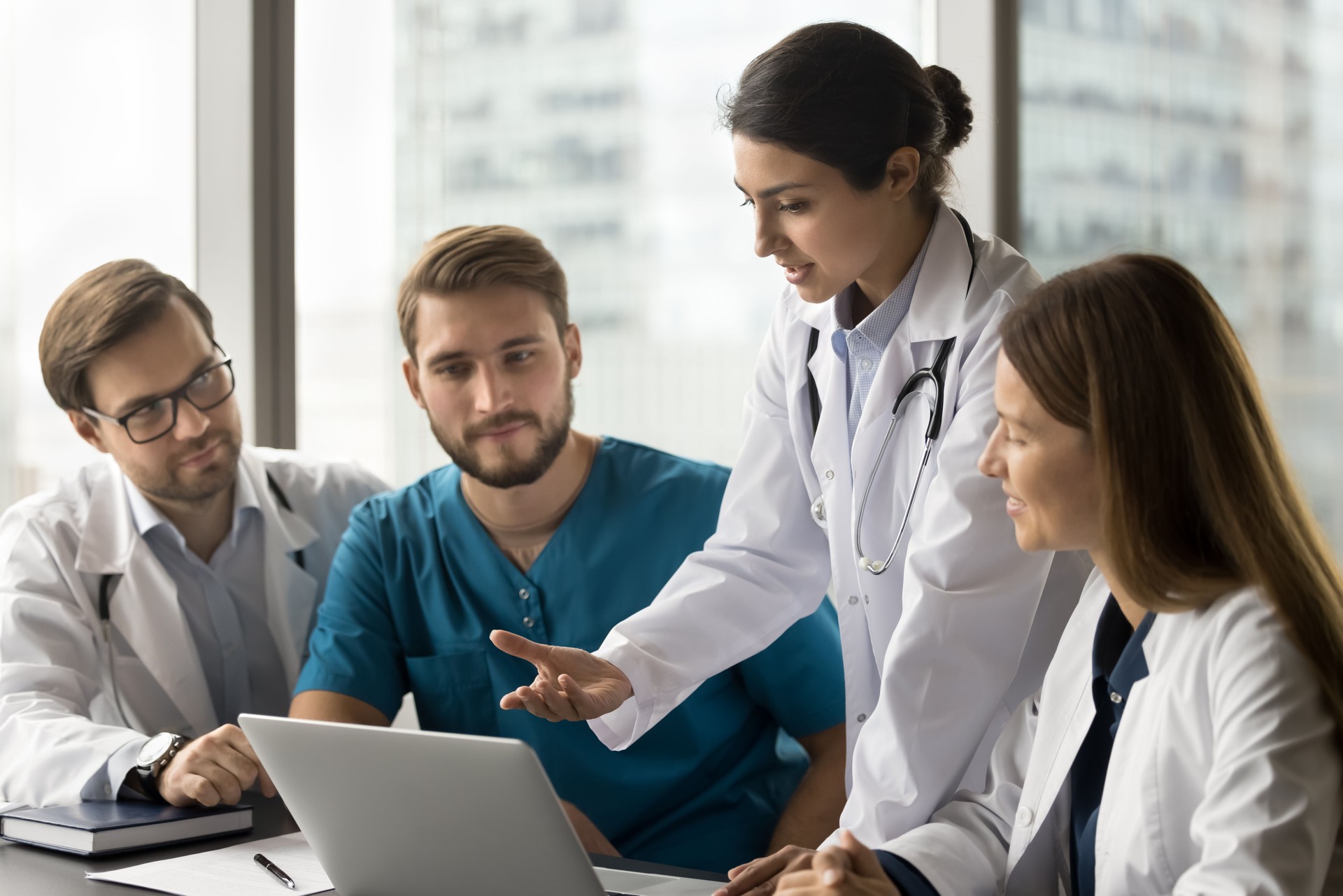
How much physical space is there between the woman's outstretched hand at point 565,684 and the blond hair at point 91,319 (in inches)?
40.6

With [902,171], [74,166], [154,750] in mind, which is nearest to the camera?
[902,171]

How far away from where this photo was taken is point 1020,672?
1462 millimetres

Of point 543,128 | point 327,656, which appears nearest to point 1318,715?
point 327,656

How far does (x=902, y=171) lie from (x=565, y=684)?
0.74 metres

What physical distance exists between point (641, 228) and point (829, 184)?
1328 millimetres

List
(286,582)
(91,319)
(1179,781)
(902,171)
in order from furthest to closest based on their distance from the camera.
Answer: (286,582) < (91,319) < (902,171) < (1179,781)

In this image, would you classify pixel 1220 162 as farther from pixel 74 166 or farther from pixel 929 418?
pixel 74 166

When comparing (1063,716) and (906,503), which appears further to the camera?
(906,503)

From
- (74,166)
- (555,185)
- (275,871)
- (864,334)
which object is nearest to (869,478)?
(864,334)

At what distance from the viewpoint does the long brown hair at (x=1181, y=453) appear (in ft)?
3.31

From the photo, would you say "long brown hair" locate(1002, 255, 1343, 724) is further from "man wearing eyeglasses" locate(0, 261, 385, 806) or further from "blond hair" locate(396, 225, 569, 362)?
"man wearing eyeglasses" locate(0, 261, 385, 806)

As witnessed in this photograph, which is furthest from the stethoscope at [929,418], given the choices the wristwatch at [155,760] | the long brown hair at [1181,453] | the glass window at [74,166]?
the glass window at [74,166]

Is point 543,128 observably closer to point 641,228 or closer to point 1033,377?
point 641,228

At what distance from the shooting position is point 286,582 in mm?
2168
